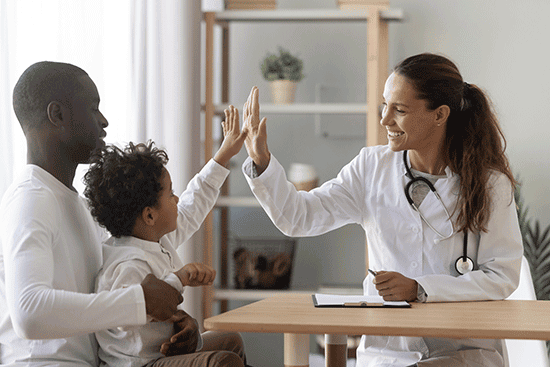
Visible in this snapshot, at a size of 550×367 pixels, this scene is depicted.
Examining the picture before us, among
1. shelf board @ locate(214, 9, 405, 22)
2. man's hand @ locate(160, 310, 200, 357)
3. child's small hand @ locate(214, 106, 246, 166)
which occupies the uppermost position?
shelf board @ locate(214, 9, 405, 22)

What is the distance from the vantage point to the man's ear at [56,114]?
121cm

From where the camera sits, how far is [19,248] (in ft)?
3.42

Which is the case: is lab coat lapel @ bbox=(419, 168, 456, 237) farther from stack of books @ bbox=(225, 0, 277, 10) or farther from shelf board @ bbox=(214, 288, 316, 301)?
stack of books @ bbox=(225, 0, 277, 10)

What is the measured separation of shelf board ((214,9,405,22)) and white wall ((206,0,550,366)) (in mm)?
435

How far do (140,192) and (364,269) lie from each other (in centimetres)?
218

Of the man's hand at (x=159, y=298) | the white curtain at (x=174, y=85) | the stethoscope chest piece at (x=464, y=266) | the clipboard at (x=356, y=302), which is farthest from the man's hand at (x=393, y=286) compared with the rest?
the white curtain at (x=174, y=85)

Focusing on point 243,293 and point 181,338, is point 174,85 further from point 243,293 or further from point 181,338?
point 181,338

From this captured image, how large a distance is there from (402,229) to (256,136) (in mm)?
Result: 467

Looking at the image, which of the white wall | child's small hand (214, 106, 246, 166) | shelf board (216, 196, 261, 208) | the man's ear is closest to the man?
the man's ear

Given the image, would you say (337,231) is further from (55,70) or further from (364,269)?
(55,70)

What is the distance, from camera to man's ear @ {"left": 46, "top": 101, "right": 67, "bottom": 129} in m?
1.21

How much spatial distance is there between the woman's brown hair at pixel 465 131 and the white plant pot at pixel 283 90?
125 centimetres

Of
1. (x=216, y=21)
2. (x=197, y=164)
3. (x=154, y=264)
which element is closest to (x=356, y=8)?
(x=216, y=21)

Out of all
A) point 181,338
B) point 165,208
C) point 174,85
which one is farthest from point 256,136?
point 174,85
